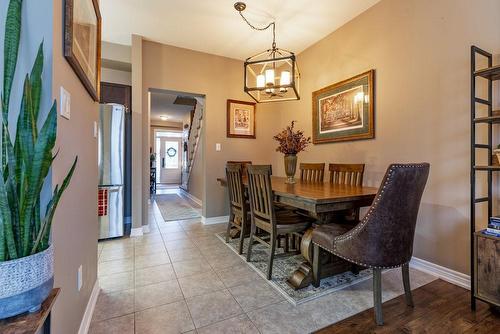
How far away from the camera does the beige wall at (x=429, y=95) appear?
1965mm

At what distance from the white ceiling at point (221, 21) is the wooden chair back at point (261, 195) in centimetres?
191

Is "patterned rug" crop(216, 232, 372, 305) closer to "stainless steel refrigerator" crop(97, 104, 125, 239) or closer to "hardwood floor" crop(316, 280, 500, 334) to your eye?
"hardwood floor" crop(316, 280, 500, 334)

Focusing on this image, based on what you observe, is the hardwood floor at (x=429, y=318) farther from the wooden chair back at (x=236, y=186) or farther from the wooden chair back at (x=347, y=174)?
the wooden chair back at (x=236, y=186)

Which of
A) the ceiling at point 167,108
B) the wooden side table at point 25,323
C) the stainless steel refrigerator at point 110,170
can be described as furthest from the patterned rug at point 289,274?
the ceiling at point 167,108

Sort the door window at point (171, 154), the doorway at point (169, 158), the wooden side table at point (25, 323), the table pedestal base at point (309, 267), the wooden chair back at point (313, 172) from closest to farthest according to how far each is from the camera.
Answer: the wooden side table at point (25, 323)
the table pedestal base at point (309, 267)
the wooden chair back at point (313, 172)
the doorway at point (169, 158)
the door window at point (171, 154)

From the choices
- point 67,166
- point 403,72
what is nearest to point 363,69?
point 403,72

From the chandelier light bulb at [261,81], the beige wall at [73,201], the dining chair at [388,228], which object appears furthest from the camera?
the chandelier light bulb at [261,81]

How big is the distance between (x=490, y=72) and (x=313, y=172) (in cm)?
185

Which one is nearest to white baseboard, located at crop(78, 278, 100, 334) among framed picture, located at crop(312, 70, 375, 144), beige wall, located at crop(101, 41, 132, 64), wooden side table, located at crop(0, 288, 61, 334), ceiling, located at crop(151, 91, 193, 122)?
wooden side table, located at crop(0, 288, 61, 334)

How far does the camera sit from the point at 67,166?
1.10 meters

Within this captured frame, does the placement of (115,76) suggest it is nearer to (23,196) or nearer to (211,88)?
(211,88)

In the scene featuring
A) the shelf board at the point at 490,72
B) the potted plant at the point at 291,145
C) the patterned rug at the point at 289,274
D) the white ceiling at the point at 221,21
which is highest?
the white ceiling at the point at 221,21

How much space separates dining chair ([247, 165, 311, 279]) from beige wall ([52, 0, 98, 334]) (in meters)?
1.25

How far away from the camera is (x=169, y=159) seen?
1057 centimetres
